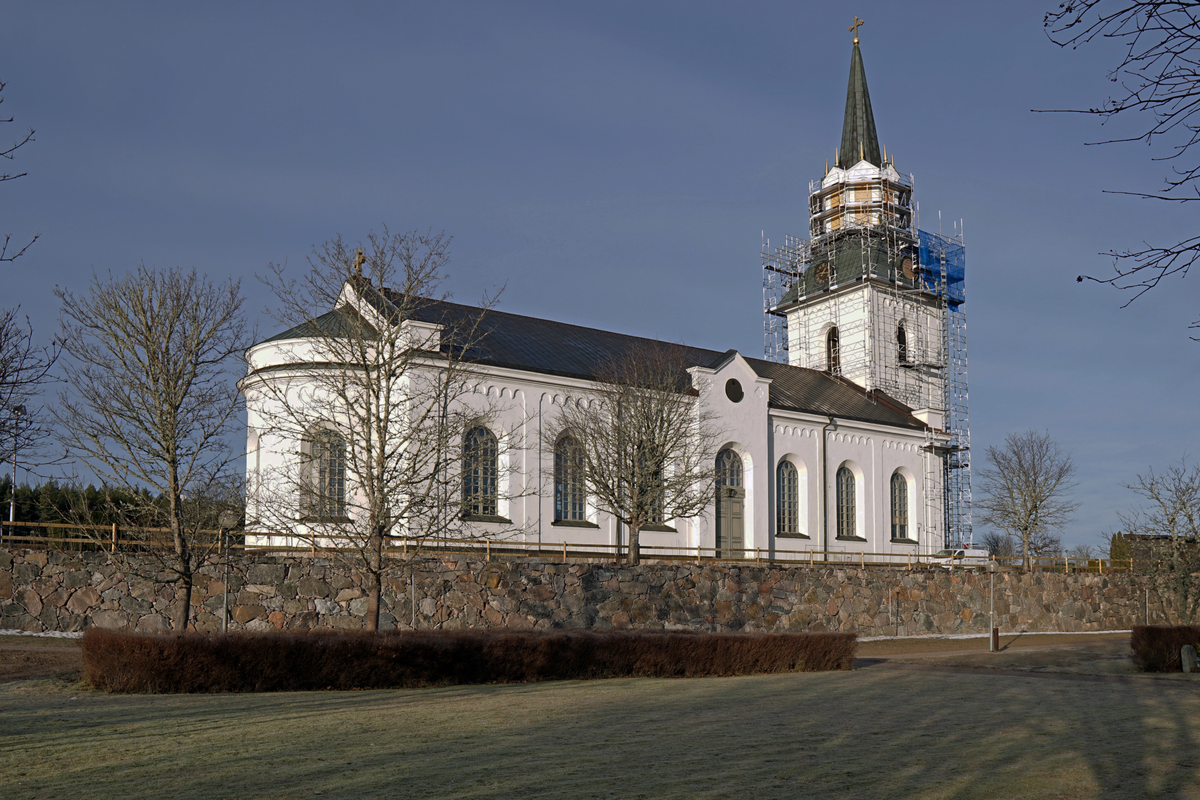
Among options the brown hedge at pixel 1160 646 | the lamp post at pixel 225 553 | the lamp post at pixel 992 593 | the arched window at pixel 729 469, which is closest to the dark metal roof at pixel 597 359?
the arched window at pixel 729 469

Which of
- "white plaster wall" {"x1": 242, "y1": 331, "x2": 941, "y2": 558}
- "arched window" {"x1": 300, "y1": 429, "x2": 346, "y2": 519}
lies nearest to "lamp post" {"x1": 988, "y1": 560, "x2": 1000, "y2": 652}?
"white plaster wall" {"x1": 242, "y1": 331, "x2": 941, "y2": 558}

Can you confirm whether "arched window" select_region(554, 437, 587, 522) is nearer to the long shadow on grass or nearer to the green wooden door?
the green wooden door

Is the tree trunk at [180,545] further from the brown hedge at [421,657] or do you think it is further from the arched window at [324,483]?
the brown hedge at [421,657]

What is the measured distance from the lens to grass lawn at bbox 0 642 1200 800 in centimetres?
806

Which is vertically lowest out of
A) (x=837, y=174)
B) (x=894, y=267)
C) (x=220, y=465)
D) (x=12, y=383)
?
(x=220, y=465)

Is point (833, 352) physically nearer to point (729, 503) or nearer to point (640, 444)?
point (729, 503)

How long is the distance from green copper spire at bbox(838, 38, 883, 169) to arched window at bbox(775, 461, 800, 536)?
25071 mm

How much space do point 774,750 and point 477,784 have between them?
338 cm

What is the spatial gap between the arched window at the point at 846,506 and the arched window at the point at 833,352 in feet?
38.1

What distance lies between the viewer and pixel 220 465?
21.4m

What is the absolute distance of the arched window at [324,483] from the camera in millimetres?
22188

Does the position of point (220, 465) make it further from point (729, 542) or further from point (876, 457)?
point (876, 457)

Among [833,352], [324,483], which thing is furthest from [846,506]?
[324,483]

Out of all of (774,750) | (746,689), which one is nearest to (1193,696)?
(746,689)
